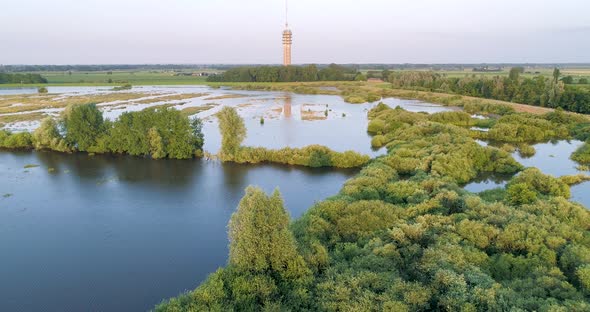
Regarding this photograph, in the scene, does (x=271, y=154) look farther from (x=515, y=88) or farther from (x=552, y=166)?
(x=515, y=88)

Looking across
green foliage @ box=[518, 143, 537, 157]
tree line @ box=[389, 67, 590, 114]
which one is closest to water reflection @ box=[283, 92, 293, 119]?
green foliage @ box=[518, 143, 537, 157]

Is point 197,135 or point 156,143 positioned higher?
point 197,135

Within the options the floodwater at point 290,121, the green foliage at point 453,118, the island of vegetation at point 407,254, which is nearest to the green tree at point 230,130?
the floodwater at point 290,121

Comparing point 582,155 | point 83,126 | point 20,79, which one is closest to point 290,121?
point 83,126

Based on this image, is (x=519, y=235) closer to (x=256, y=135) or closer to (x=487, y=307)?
(x=487, y=307)

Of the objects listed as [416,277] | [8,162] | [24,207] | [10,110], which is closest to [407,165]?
[416,277]
